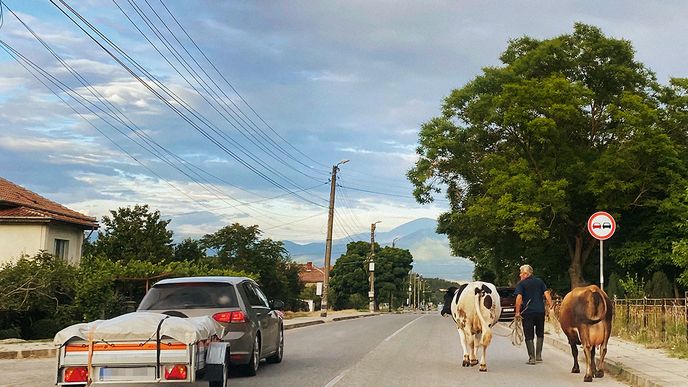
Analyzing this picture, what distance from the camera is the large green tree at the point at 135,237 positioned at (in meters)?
40.9

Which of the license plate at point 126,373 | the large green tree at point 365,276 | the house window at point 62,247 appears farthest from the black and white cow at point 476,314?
the large green tree at point 365,276

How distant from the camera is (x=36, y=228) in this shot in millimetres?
31594

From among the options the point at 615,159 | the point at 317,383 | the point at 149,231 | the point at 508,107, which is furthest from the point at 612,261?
the point at 317,383

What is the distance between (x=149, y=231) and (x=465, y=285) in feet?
98.8

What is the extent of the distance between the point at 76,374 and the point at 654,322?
53.3ft

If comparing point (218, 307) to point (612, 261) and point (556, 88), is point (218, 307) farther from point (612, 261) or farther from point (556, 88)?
point (612, 261)

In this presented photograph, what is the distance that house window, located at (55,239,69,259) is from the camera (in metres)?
33.1

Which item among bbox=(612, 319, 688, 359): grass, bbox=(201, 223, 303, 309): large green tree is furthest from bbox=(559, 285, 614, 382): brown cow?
bbox=(201, 223, 303, 309): large green tree

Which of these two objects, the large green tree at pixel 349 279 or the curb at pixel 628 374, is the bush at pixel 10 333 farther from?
the large green tree at pixel 349 279

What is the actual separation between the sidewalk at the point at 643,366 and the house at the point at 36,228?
2205 cm

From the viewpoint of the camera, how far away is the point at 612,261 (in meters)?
43.8

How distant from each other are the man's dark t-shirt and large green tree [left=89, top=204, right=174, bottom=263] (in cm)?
2906

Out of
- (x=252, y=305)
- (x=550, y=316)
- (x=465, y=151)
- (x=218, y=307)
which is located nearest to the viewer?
(x=218, y=307)

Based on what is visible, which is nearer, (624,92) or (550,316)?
(550,316)
